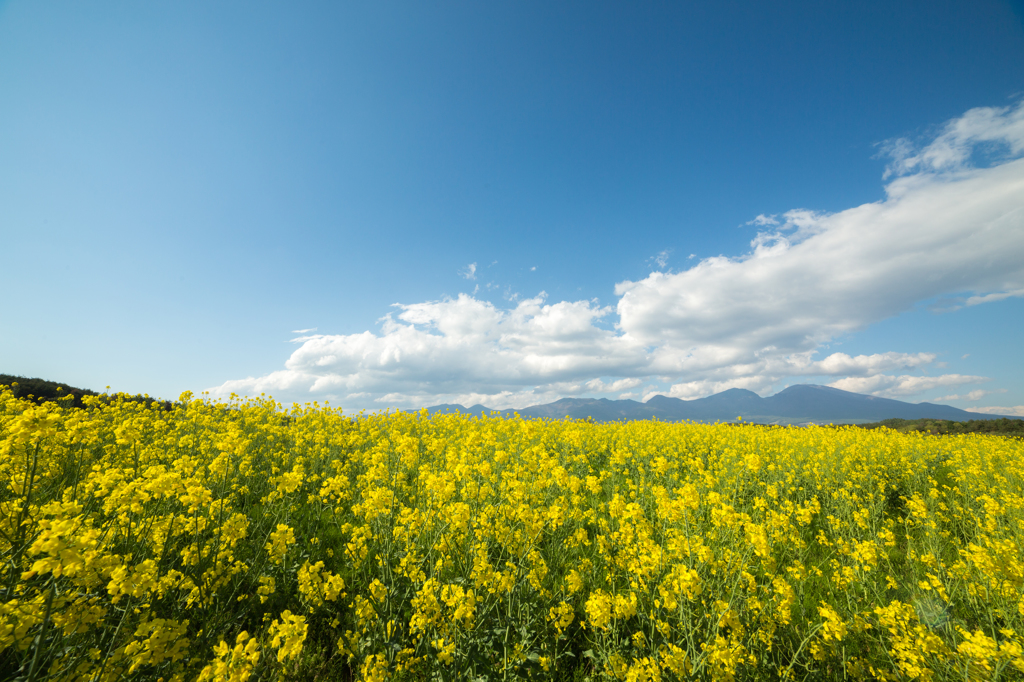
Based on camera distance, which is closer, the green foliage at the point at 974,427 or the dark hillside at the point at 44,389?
the dark hillside at the point at 44,389

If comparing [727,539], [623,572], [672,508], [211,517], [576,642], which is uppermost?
[672,508]

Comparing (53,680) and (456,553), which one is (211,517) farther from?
(456,553)

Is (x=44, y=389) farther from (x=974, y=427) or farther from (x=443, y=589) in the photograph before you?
(x=974, y=427)

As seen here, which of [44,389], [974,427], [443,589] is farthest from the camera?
[974,427]

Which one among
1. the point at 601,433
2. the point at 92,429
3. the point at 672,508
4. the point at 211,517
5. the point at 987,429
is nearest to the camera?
the point at 672,508

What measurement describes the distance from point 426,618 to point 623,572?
7.66ft

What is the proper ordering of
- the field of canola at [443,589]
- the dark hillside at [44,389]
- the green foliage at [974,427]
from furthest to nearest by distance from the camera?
the green foliage at [974,427] → the dark hillside at [44,389] → the field of canola at [443,589]

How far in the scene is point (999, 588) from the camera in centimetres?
364

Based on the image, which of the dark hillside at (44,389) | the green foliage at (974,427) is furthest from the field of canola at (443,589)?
the green foliage at (974,427)

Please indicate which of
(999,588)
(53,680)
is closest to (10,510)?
(53,680)

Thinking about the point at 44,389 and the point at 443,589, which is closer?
the point at 443,589

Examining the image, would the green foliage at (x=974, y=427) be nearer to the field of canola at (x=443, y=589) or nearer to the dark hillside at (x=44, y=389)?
the field of canola at (x=443, y=589)

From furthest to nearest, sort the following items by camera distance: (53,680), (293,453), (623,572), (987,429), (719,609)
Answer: (987,429) → (293,453) → (623,572) → (719,609) → (53,680)

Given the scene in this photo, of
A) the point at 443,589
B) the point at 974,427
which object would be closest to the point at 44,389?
the point at 443,589
